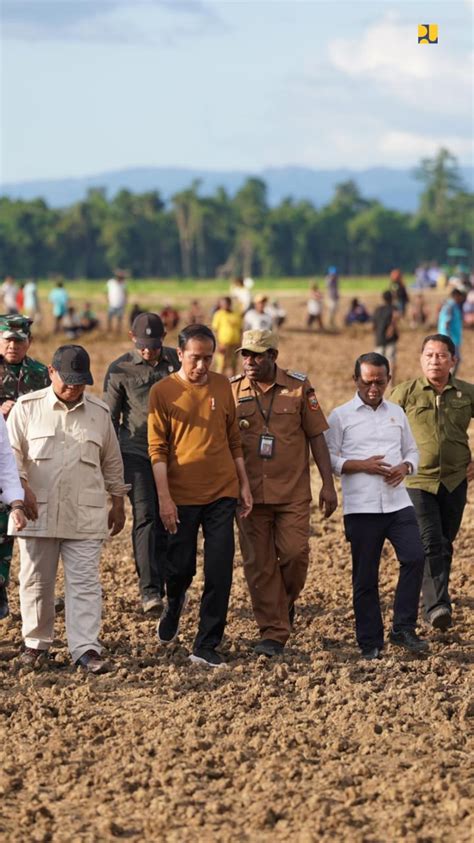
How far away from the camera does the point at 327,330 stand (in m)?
36.6

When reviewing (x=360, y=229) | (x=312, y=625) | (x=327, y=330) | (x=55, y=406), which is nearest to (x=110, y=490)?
(x=55, y=406)

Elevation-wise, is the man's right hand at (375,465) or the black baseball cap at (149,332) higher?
the black baseball cap at (149,332)

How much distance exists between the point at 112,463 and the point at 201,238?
93.7 m

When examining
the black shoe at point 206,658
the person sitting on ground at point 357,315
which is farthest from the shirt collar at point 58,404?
the person sitting on ground at point 357,315

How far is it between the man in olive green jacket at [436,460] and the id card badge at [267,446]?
101cm

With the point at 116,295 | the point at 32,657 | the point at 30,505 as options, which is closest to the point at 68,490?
the point at 30,505

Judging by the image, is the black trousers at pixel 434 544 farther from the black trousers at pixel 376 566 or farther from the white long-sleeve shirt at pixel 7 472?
the white long-sleeve shirt at pixel 7 472

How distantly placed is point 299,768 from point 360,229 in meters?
97.5

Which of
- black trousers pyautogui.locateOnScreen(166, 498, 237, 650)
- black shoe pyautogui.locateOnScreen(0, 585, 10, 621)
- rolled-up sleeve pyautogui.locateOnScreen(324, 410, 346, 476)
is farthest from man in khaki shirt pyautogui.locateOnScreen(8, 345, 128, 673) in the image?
rolled-up sleeve pyautogui.locateOnScreen(324, 410, 346, 476)

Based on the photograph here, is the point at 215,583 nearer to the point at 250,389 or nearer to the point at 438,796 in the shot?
the point at 250,389

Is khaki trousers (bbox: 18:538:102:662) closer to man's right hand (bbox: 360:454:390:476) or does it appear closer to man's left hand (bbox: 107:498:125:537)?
man's left hand (bbox: 107:498:125:537)

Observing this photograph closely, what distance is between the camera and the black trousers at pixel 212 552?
7492mm

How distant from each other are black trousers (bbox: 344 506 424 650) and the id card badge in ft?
1.84

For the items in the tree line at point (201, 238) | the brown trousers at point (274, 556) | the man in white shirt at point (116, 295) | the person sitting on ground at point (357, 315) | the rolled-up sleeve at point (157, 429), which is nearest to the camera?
the rolled-up sleeve at point (157, 429)
